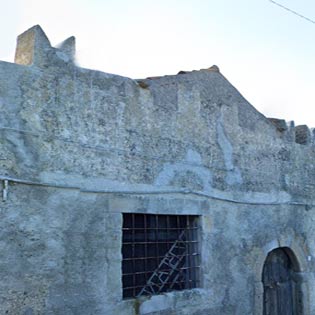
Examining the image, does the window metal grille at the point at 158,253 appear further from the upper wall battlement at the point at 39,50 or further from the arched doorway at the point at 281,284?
the upper wall battlement at the point at 39,50

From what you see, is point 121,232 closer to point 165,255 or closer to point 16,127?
point 165,255

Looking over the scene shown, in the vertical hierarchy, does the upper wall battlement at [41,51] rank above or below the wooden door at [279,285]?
above

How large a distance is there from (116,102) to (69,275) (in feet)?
6.42

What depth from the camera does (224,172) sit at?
5777 mm

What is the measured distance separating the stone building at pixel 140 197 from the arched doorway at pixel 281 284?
0.03 metres

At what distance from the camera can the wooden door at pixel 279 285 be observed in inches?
252

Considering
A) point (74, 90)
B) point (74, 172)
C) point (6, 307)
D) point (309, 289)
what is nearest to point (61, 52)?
point (74, 90)

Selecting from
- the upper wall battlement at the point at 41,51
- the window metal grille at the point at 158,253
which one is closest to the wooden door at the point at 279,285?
the window metal grille at the point at 158,253

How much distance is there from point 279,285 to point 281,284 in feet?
0.21

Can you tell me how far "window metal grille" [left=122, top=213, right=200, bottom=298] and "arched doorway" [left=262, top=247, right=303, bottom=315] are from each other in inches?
69.8

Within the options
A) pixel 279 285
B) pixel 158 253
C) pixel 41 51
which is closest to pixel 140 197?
pixel 158 253

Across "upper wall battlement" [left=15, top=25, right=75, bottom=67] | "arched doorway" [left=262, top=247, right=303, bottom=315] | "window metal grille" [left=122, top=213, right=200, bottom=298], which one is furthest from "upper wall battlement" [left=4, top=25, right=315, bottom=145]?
"arched doorway" [left=262, top=247, right=303, bottom=315]

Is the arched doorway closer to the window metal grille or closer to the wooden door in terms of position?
the wooden door

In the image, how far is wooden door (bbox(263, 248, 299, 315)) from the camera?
6.40m
